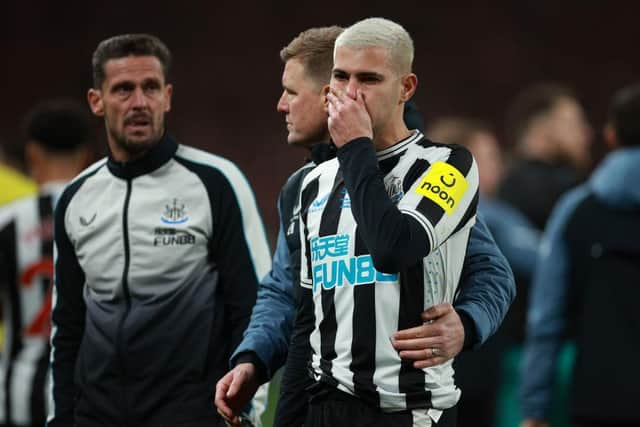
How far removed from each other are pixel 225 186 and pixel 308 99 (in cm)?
56

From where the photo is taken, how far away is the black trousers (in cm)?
308

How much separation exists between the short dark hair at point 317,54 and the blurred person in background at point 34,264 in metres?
2.04

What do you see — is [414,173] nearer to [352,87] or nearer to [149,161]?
[352,87]

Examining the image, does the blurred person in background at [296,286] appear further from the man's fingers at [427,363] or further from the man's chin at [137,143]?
the man's chin at [137,143]

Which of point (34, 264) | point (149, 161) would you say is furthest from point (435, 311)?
point (34, 264)

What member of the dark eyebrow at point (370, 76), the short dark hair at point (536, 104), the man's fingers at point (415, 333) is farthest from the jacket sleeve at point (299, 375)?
the short dark hair at point (536, 104)

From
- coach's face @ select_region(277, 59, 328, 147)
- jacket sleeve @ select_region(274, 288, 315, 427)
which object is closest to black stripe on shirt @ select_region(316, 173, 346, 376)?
jacket sleeve @ select_region(274, 288, 315, 427)

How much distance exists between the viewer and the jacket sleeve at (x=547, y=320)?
17.8ft

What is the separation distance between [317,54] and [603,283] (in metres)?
2.12

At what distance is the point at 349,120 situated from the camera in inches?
121

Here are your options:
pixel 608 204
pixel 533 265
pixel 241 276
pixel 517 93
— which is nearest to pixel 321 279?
pixel 241 276

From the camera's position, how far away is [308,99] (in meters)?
3.56

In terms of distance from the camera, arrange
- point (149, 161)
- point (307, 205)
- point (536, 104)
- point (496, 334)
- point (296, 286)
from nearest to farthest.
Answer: point (307, 205)
point (296, 286)
point (149, 161)
point (496, 334)
point (536, 104)

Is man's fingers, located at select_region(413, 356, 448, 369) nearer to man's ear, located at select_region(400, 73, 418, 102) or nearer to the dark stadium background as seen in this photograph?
man's ear, located at select_region(400, 73, 418, 102)
